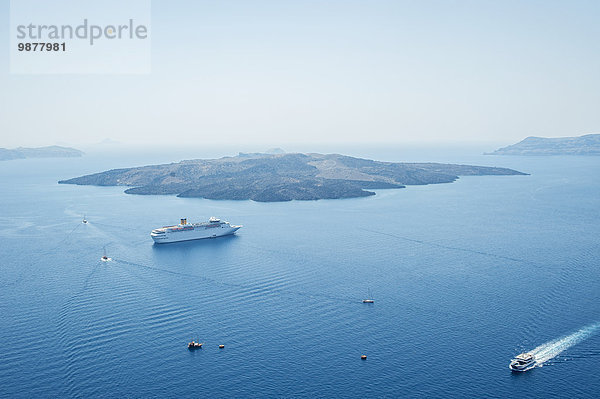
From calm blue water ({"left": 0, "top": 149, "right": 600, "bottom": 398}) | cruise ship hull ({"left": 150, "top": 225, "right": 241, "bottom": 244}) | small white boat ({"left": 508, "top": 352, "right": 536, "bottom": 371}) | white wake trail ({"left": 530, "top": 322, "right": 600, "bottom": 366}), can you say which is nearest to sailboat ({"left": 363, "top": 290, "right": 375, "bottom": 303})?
calm blue water ({"left": 0, "top": 149, "right": 600, "bottom": 398})

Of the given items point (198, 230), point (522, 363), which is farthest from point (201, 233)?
point (522, 363)

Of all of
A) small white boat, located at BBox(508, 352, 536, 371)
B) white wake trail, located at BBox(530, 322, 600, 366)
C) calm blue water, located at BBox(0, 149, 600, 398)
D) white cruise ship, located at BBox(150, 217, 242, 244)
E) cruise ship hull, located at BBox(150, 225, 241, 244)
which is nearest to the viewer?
calm blue water, located at BBox(0, 149, 600, 398)

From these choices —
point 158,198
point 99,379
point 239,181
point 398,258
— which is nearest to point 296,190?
point 239,181

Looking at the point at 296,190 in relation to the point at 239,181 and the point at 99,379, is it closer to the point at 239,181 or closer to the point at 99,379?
the point at 239,181

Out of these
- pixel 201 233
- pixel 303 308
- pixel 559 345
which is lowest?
pixel 559 345

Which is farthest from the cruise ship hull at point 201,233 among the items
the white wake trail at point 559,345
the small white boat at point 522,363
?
Answer: the small white boat at point 522,363

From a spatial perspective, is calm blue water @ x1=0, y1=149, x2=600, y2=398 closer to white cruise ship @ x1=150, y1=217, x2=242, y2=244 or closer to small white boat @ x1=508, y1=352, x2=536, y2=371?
small white boat @ x1=508, y1=352, x2=536, y2=371

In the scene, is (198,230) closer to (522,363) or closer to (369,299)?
(369,299)

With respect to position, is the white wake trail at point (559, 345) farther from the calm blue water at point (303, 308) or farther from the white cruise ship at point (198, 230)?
the white cruise ship at point (198, 230)
